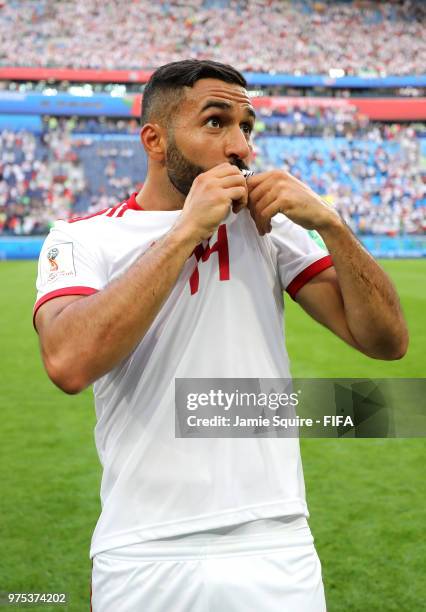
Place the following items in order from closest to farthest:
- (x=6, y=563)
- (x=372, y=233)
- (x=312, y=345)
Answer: (x=6, y=563), (x=312, y=345), (x=372, y=233)

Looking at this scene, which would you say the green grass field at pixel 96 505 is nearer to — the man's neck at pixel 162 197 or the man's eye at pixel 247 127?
the man's neck at pixel 162 197

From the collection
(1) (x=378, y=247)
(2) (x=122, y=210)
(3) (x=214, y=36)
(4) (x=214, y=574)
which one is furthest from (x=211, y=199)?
(3) (x=214, y=36)

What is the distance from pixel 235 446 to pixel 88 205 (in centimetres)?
3083

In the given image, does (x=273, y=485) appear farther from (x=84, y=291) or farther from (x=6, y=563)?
(x=6, y=563)

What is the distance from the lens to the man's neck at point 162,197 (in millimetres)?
1955

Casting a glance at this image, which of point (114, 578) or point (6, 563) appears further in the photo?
point (6, 563)

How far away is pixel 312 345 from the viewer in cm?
1075

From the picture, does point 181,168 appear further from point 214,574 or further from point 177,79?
point 214,574

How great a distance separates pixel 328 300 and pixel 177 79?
70cm

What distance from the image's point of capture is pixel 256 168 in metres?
32.6

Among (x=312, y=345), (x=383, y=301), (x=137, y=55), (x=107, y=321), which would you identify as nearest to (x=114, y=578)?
(x=107, y=321)

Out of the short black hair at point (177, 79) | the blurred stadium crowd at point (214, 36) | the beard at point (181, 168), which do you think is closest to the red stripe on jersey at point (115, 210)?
the beard at point (181, 168)

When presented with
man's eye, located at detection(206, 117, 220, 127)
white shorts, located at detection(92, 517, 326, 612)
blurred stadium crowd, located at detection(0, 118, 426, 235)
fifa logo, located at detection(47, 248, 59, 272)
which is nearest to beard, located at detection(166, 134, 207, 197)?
man's eye, located at detection(206, 117, 220, 127)

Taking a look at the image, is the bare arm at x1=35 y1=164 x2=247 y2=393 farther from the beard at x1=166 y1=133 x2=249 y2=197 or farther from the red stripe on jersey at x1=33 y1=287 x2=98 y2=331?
the beard at x1=166 y1=133 x2=249 y2=197
